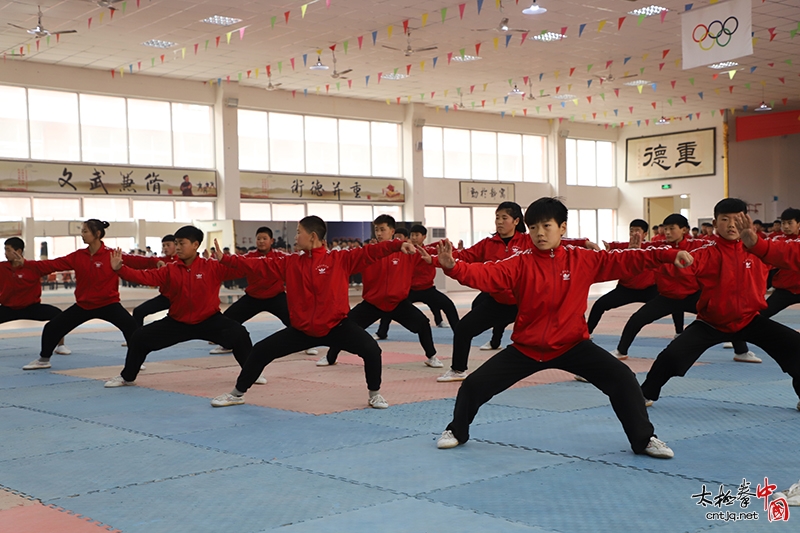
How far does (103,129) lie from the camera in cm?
1959

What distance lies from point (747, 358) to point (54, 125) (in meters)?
16.1

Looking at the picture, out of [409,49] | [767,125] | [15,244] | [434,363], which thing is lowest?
[434,363]

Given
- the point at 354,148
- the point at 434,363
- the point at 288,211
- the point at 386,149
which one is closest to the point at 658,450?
the point at 434,363

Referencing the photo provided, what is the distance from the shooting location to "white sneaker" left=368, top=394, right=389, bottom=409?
6.20m

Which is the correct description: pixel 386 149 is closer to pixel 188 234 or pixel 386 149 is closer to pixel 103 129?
pixel 103 129

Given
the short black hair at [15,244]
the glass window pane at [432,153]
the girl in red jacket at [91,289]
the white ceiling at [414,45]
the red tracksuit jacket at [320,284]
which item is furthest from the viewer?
the glass window pane at [432,153]

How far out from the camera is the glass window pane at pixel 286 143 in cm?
2250

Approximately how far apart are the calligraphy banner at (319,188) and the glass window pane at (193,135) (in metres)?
1.08

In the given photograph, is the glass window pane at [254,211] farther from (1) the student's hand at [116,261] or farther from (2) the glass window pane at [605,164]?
(1) the student's hand at [116,261]

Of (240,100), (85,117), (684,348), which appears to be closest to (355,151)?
(240,100)

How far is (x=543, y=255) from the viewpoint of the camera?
4.76 m

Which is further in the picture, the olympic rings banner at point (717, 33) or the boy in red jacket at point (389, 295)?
the olympic rings banner at point (717, 33)

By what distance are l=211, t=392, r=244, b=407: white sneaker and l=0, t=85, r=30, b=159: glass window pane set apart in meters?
14.1

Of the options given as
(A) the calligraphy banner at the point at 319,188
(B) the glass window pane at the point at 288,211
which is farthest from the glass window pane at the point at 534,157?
(B) the glass window pane at the point at 288,211
